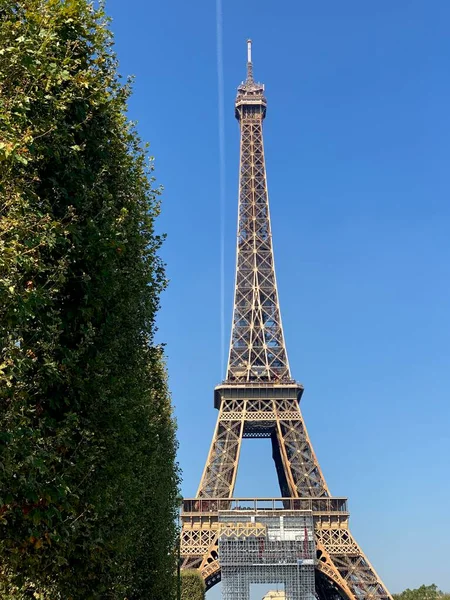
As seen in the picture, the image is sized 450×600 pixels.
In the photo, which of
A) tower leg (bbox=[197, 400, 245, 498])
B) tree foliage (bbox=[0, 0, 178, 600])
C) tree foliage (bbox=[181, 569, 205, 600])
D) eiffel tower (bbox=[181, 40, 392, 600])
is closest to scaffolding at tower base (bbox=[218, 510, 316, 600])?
eiffel tower (bbox=[181, 40, 392, 600])

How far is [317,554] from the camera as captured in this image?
198 feet

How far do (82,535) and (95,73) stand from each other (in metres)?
8.81

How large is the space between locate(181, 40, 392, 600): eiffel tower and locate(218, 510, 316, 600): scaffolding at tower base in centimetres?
125

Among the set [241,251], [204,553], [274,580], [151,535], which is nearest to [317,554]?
[274,580]

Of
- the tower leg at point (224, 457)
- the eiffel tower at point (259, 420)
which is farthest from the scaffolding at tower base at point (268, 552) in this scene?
the tower leg at point (224, 457)

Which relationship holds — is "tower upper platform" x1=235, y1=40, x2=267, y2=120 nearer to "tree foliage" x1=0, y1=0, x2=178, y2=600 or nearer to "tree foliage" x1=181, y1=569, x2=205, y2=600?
"tree foliage" x1=181, y1=569, x2=205, y2=600

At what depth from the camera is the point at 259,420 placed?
66.6 meters

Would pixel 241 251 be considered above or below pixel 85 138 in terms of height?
above

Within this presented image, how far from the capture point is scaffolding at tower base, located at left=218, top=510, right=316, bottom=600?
58.4 m

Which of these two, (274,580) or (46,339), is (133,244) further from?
(274,580)

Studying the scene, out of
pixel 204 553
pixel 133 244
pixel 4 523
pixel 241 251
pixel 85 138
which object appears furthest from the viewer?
pixel 241 251

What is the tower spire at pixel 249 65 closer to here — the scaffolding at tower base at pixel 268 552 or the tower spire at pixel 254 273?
the tower spire at pixel 254 273

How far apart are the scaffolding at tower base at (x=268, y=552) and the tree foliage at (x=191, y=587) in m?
8.91

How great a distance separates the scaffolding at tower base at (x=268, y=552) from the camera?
58.4m
